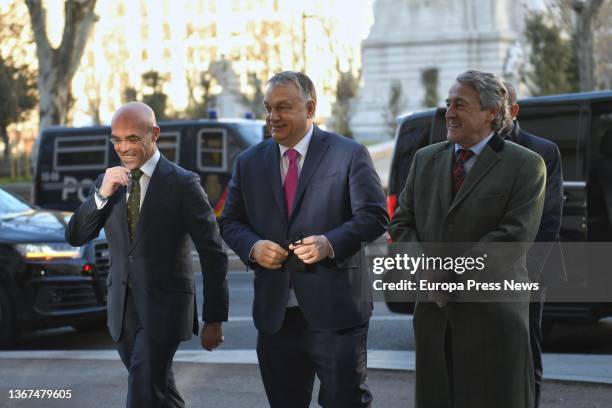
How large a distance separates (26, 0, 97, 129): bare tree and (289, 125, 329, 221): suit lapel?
73.7 ft

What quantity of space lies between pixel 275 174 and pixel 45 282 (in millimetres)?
5210

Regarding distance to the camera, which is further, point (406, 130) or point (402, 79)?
point (402, 79)

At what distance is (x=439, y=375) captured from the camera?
4.66 m

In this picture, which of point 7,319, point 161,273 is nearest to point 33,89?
point 7,319

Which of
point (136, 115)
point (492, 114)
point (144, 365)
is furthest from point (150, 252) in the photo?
point (492, 114)

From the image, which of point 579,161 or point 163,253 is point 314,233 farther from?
point 579,161

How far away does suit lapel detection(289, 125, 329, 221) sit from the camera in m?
5.04

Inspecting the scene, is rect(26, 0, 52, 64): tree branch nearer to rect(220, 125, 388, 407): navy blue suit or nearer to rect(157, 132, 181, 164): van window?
rect(157, 132, 181, 164): van window

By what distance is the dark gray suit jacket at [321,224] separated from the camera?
16.2 feet

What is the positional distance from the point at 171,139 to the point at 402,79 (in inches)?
1405

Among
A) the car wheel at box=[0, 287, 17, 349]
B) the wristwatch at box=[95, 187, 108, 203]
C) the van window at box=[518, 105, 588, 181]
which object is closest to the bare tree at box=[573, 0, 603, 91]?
the van window at box=[518, 105, 588, 181]

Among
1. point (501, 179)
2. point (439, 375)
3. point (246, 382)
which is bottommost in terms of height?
point (246, 382)

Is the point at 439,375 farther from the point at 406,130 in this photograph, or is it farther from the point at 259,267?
the point at 406,130

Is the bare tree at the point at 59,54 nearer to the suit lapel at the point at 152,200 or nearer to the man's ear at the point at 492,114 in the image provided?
the suit lapel at the point at 152,200
